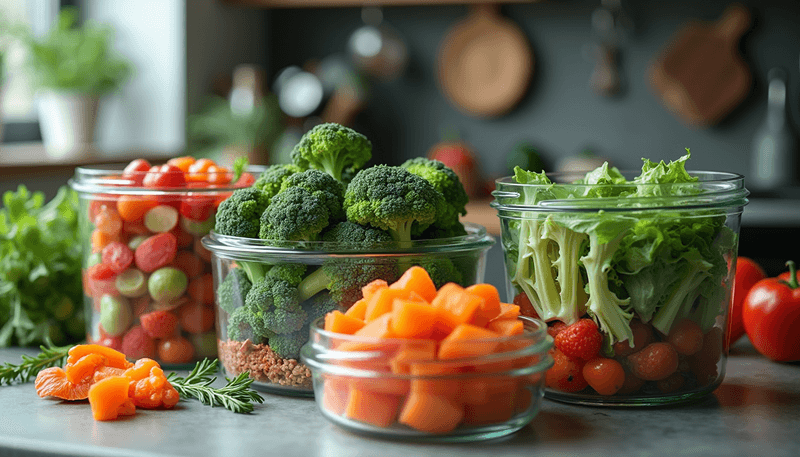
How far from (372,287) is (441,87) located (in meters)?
3.04

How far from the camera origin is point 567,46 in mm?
3613

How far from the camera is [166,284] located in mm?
1104

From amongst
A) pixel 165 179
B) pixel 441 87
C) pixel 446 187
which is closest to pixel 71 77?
pixel 441 87

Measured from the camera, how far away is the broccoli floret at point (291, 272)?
0.95 m

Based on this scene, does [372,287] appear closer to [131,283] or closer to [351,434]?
[351,434]

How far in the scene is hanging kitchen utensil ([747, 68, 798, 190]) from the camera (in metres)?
3.28

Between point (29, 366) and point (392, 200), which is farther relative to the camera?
point (29, 366)

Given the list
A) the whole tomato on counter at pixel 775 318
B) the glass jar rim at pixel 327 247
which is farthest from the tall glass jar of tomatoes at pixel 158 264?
the whole tomato on counter at pixel 775 318

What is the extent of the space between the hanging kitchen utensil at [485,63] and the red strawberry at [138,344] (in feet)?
9.12

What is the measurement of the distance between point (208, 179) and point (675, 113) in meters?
2.81

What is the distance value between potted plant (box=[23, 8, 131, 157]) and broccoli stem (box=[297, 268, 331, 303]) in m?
2.25

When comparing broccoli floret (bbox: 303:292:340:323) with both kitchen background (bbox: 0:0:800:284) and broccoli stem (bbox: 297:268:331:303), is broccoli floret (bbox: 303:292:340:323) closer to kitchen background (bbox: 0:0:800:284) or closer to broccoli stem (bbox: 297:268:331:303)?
broccoli stem (bbox: 297:268:331:303)

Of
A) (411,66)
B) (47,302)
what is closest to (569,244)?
(47,302)

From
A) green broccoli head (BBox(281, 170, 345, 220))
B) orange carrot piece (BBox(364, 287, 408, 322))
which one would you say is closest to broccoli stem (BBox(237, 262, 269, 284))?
green broccoli head (BBox(281, 170, 345, 220))
